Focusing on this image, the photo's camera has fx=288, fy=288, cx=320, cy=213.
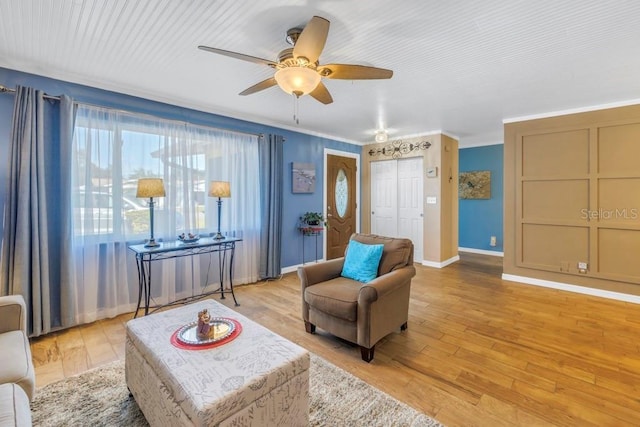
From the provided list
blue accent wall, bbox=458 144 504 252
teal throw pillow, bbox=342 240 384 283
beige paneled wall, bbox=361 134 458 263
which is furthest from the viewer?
blue accent wall, bbox=458 144 504 252

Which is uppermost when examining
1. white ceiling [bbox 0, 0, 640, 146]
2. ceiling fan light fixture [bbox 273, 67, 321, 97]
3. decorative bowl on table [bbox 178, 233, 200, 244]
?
white ceiling [bbox 0, 0, 640, 146]

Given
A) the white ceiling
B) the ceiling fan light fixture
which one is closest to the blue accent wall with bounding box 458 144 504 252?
the white ceiling

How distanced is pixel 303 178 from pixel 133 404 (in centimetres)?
376

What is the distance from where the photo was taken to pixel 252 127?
433cm

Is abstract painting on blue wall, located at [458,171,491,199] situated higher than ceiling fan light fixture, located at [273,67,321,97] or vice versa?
ceiling fan light fixture, located at [273,67,321,97]

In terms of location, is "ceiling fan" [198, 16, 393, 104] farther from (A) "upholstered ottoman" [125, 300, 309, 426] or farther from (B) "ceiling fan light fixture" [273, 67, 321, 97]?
(A) "upholstered ottoman" [125, 300, 309, 426]

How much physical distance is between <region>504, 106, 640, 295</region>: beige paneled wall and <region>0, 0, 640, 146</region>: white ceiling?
44 centimetres

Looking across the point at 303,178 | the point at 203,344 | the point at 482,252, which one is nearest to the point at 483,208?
the point at 482,252

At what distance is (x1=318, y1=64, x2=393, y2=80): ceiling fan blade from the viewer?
79.7 inches

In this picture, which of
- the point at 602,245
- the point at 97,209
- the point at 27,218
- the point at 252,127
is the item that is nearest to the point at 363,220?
the point at 252,127

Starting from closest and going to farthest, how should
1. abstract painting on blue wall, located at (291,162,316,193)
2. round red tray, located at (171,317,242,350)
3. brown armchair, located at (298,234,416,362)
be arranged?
round red tray, located at (171,317,242,350)
brown armchair, located at (298,234,416,362)
abstract painting on blue wall, located at (291,162,316,193)

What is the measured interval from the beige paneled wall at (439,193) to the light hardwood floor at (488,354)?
1645mm

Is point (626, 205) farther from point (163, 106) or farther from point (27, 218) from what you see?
point (27, 218)

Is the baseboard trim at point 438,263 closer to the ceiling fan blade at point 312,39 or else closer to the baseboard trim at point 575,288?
the baseboard trim at point 575,288
